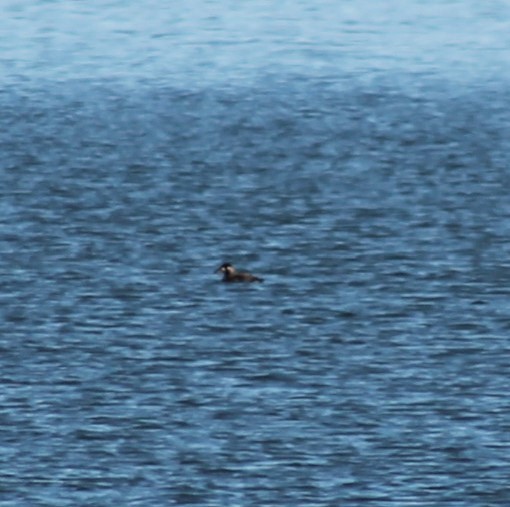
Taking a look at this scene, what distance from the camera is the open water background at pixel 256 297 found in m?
26.3

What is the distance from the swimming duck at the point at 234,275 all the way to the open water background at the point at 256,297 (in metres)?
0.26

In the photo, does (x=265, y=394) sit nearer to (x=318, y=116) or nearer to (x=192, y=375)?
(x=192, y=375)

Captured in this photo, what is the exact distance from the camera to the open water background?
A: 26.3 m

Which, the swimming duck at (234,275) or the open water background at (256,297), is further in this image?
the swimming duck at (234,275)

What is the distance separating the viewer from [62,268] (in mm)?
38062

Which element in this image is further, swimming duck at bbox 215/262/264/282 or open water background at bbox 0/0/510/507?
swimming duck at bbox 215/262/264/282

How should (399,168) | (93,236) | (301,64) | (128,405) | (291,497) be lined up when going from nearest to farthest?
(291,497)
(128,405)
(93,236)
(399,168)
(301,64)

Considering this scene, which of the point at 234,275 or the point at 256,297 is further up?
the point at 234,275

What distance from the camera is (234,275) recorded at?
3662 cm

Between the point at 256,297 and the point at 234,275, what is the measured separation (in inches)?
34.9

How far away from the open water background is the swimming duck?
0.26m

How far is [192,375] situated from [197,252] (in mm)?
9433

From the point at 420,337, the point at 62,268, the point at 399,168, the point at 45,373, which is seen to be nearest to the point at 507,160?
the point at 399,168

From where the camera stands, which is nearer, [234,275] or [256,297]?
[256,297]
